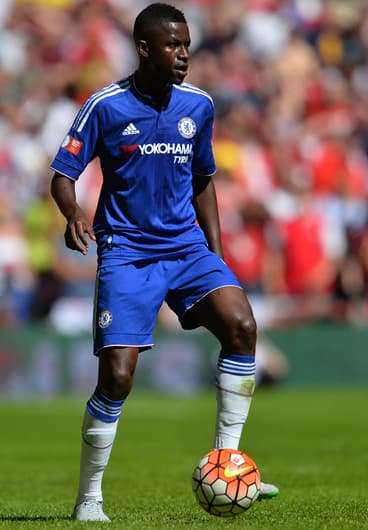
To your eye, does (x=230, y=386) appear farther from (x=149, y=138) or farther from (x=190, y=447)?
(x=190, y=447)

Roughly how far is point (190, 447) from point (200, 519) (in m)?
5.44

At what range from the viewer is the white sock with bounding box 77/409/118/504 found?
6188 mm

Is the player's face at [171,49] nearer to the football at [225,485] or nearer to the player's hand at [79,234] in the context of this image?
the player's hand at [79,234]

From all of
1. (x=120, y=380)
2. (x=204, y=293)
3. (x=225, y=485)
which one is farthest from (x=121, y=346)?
(x=225, y=485)

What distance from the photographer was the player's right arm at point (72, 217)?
5930mm

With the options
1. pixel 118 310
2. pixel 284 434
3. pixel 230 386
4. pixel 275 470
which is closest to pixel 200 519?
pixel 230 386

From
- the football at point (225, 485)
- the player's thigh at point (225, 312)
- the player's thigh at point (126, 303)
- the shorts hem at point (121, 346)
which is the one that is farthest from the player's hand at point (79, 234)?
the football at point (225, 485)

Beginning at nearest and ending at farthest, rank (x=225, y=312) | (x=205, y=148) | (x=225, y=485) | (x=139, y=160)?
(x=225, y=485)
(x=225, y=312)
(x=139, y=160)
(x=205, y=148)

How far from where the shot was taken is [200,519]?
6.18 metres

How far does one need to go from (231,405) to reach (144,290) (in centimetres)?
76

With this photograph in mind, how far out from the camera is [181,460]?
1045 cm

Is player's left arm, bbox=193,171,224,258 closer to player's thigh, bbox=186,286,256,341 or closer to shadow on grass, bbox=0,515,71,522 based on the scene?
player's thigh, bbox=186,286,256,341

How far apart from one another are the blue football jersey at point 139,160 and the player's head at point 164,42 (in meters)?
0.19

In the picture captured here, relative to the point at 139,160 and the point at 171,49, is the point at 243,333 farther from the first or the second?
the point at 171,49
